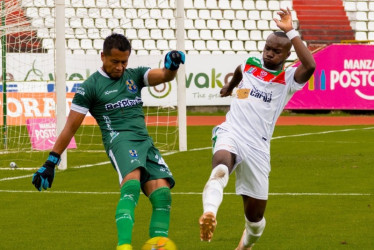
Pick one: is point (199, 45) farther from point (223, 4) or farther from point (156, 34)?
point (223, 4)

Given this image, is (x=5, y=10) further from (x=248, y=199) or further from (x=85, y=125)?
(x=248, y=199)

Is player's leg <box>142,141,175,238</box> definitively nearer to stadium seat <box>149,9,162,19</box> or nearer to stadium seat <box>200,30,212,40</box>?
stadium seat <box>149,9,162,19</box>

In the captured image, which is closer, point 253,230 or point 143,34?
point 253,230

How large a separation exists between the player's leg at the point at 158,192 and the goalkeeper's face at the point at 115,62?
1.95ft

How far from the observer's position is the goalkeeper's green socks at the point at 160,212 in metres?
6.48

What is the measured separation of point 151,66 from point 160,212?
1721cm

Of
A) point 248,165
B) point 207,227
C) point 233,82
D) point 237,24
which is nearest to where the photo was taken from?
point 207,227

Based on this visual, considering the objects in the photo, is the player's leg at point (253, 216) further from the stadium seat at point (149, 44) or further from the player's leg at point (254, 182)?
the stadium seat at point (149, 44)

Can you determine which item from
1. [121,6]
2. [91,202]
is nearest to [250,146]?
[91,202]

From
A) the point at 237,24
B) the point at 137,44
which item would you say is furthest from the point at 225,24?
the point at 137,44

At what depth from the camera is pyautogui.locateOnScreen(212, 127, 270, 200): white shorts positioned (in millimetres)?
6816

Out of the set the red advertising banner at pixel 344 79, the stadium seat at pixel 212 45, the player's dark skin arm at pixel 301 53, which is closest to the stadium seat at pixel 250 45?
the stadium seat at pixel 212 45

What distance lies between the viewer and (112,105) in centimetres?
659

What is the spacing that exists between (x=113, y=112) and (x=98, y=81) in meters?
0.25
